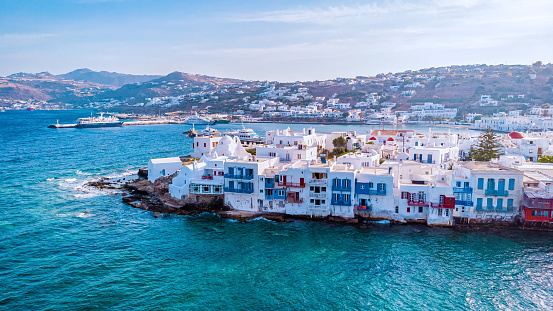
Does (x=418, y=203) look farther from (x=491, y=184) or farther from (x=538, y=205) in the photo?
(x=538, y=205)

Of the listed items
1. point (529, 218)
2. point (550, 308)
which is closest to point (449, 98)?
point (529, 218)

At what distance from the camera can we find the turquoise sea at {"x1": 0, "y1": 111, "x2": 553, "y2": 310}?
20875mm

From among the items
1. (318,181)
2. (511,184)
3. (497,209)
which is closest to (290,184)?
(318,181)

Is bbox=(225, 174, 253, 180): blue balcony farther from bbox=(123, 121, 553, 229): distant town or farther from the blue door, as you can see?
the blue door

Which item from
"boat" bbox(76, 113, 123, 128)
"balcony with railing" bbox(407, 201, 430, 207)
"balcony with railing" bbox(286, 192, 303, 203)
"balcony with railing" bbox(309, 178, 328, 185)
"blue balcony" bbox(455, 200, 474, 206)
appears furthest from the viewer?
"boat" bbox(76, 113, 123, 128)

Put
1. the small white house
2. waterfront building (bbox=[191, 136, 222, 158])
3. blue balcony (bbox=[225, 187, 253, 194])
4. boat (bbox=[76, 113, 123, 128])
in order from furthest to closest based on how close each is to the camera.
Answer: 1. boat (bbox=[76, 113, 123, 128])
2. waterfront building (bbox=[191, 136, 222, 158])
3. the small white house
4. blue balcony (bbox=[225, 187, 253, 194])

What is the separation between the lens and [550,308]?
Result: 20125 millimetres

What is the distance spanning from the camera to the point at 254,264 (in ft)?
81.5

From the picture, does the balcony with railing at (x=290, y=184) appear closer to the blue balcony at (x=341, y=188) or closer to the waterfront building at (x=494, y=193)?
the blue balcony at (x=341, y=188)

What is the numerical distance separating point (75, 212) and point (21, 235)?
570 cm

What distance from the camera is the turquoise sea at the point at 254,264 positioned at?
2088 cm

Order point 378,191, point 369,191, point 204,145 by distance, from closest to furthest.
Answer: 1. point 378,191
2. point 369,191
3. point 204,145

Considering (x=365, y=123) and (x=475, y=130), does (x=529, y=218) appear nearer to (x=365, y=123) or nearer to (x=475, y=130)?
(x=475, y=130)

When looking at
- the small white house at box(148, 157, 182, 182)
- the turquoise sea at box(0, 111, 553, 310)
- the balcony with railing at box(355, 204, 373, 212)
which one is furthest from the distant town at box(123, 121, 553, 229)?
the small white house at box(148, 157, 182, 182)
